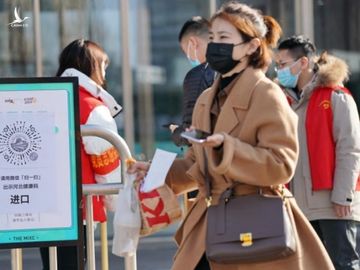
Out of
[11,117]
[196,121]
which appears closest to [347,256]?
[196,121]

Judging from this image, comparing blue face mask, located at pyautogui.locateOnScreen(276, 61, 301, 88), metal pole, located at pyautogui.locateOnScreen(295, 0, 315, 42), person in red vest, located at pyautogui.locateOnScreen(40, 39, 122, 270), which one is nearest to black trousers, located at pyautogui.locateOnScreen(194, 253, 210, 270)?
person in red vest, located at pyautogui.locateOnScreen(40, 39, 122, 270)

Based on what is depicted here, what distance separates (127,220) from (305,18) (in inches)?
258

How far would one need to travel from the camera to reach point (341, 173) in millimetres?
5688

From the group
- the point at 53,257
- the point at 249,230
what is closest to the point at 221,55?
the point at 249,230

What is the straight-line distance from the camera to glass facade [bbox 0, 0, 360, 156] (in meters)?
9.86

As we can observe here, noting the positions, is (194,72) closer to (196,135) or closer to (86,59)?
(86,59)

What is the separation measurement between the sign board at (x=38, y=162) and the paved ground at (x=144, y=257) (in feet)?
11.3

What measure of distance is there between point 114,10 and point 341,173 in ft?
16.2

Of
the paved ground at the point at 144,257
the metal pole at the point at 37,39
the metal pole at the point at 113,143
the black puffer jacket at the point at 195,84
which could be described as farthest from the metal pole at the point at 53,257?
the metal pole at the point at 37,39

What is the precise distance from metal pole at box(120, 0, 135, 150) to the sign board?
544 centimetres

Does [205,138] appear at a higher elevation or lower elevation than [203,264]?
higher

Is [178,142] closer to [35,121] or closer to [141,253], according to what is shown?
[35,121]

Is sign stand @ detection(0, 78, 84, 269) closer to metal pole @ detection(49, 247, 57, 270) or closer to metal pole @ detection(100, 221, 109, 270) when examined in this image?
metal pole @ detection(49, 247, 57, 270)

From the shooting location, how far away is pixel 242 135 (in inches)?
158
